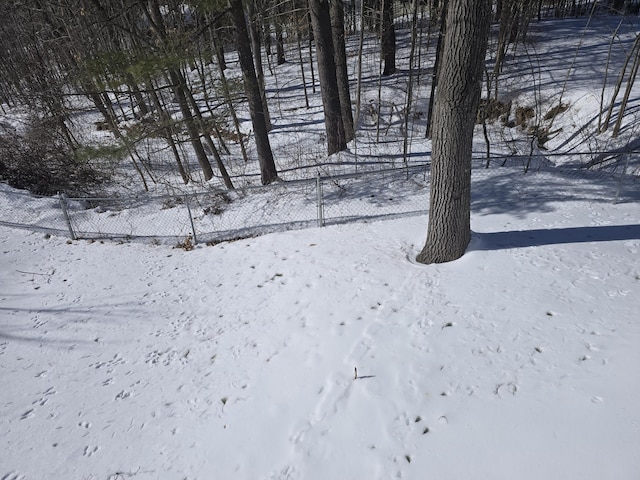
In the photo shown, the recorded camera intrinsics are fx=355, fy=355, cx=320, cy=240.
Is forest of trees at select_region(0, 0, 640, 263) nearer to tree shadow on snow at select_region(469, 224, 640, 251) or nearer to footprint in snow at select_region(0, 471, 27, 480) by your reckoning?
tree shadow on snow at select_region(469, 224, 640, 251)

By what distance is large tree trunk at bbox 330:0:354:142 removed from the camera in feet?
40.5

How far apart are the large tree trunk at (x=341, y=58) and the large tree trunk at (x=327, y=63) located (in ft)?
4.34

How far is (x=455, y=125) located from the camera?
4879mm

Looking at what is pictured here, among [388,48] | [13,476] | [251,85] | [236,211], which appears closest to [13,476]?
[13,476]

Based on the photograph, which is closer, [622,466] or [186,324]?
[622,466]

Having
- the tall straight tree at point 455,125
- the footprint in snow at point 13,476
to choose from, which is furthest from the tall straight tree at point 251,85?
the footprint in snow at point 13,476

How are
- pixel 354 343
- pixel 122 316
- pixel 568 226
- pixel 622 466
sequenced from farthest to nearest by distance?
pixel 568 226, pixel 122 316, pixel 354 343, pixel 622 466

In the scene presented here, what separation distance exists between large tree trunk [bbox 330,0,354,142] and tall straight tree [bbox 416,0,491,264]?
8.46 m

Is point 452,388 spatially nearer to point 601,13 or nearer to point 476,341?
point 476,341

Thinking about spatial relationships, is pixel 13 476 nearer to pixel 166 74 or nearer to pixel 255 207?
pixel 255 207

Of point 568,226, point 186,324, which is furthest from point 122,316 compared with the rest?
point 568,226

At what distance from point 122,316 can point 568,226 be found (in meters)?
8.10

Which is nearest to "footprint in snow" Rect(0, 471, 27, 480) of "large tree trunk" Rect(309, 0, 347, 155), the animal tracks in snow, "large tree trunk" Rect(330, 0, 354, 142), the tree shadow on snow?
the animal tracks in snow

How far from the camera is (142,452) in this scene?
3762 mm
